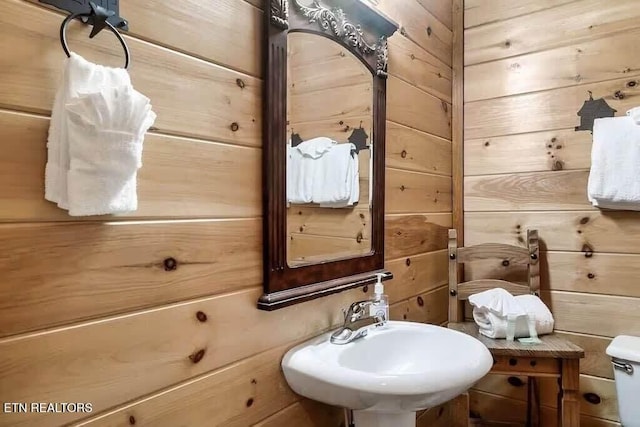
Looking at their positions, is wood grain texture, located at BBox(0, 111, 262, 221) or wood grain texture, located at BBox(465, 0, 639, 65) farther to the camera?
wood grain texture, located at BBox(465, 0, 639, 65)

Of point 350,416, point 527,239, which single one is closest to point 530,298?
point 527,239

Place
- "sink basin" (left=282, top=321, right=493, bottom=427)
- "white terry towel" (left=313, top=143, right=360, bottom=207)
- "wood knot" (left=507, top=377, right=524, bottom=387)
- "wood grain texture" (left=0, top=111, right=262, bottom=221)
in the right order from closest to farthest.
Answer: "wood grain texture" (left=0, top=111, right=262, bottom=221)
"sink basin" (left=282, top=321, right=493, bottom=427)
"white terry towel" (left=313, top=143, right=360, bottom=207)
"wood knot" (left=507, top=377, right=524, bottom=387)

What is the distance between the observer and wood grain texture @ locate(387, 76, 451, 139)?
162 centimetres

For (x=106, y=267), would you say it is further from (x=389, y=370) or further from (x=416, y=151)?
(x=416, y=151)

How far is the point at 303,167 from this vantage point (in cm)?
120

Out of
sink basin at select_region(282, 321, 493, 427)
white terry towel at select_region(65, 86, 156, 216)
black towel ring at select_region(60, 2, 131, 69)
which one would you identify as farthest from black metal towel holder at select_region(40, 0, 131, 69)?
sink basin at select_region(282, 321, 493, 427)

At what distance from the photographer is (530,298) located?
67.7 inches

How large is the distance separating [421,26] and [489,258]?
1.03 meters

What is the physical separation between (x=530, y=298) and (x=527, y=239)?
265 millimetres

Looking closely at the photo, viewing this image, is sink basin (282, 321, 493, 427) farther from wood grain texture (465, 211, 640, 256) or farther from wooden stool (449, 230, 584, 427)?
wood grain texture (465, 211, 640, 256)

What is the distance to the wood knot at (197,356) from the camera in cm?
90

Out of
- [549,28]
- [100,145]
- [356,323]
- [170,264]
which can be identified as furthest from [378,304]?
[549,28]

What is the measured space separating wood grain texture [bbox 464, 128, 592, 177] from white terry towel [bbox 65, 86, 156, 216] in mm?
1708

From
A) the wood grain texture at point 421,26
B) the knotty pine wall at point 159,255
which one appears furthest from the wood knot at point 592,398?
the wood grain texture at point 421,26
